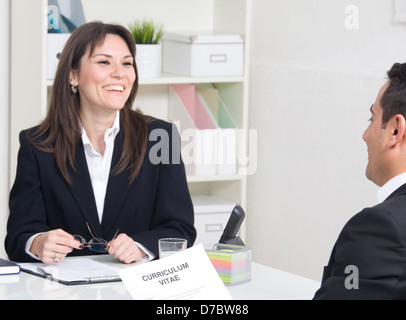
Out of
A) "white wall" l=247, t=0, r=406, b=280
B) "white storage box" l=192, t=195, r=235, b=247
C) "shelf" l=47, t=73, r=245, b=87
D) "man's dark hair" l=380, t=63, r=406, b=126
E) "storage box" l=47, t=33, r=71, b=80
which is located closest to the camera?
"man's dark hair" l=380, t=63, r=406, b=126

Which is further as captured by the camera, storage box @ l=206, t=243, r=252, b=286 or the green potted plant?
the green potted plant

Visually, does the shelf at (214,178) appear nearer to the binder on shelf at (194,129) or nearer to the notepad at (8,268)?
the binder on shelf at (194,129)

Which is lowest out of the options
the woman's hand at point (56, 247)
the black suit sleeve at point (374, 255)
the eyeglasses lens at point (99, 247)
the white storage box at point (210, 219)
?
the white storage box at point (210, 219)

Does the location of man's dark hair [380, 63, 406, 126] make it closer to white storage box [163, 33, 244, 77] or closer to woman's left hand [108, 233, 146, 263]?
woman's left hand [108, 233, 146, 263]

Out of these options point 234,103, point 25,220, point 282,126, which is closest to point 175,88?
point 234,103

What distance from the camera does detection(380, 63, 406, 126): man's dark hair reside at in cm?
158

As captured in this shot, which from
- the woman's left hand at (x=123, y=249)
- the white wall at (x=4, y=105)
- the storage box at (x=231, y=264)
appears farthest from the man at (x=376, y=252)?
the white wall at (x=4, y=105)

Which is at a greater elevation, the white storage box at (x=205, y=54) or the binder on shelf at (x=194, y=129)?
the white storage box at (x=205, y=54)

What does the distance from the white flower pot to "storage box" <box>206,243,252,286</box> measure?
159 centimetres

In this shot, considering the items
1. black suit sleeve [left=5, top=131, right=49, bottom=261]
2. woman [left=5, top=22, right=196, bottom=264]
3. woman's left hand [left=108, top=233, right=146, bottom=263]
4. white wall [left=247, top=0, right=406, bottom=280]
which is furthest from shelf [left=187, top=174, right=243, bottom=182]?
woman's left hand [left=108, top=233, right=146, bottom=263]

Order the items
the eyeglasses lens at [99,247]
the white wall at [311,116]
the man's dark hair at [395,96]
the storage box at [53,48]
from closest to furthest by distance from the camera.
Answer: the man's dark hair at [395,96]
the eyeglasses lens at [99,247]
the white wall at [311,116]
the storage box at [53,48]

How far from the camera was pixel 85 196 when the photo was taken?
7.68 feet

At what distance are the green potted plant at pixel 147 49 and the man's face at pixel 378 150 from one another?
72.0 inches

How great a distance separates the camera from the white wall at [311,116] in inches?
116
